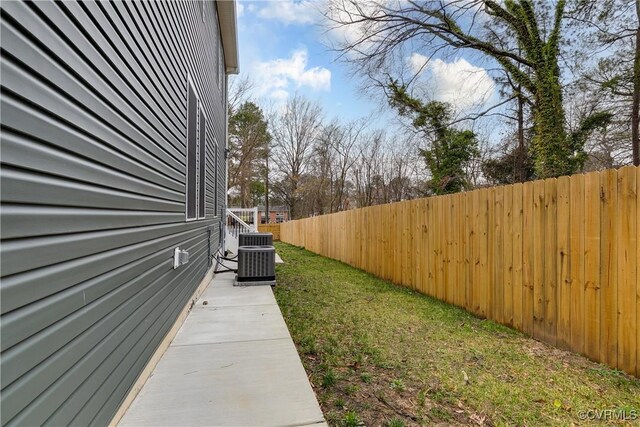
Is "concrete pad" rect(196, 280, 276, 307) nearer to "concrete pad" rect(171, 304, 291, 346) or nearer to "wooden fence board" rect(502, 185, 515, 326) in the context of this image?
"concrete pad" rect(171, 304, 291, 346)

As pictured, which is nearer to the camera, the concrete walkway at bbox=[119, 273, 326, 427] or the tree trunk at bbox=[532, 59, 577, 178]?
the concrete walkway at bbox=[119, 273, 326, 427]

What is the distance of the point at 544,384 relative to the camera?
8.24 ft

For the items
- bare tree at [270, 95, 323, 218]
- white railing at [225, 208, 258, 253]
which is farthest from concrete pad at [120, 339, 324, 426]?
bare tree at [270, 95, 323, 218]

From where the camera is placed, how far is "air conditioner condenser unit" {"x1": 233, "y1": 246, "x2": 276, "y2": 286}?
567cm

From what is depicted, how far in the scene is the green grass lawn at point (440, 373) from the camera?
2170 mm

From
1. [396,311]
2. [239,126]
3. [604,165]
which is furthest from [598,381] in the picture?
[239,126]

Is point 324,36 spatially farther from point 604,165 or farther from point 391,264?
point 604,165

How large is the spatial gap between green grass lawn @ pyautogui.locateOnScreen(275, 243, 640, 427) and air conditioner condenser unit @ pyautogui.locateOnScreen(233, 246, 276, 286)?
1.35 m

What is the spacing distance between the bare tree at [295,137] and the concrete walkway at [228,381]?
2295 centimetres

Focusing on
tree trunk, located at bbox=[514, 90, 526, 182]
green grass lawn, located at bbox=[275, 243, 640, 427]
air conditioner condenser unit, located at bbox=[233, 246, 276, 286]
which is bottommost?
green grass lawn, located at bbox=[275, 243, 640, 427]

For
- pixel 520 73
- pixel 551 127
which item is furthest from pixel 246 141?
pixel 551 127

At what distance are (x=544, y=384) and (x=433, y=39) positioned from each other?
1047 cm

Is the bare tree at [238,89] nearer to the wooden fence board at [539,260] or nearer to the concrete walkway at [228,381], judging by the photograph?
the concrete walkway at [228,381]

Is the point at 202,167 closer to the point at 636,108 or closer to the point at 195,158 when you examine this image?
the point at 195,158
